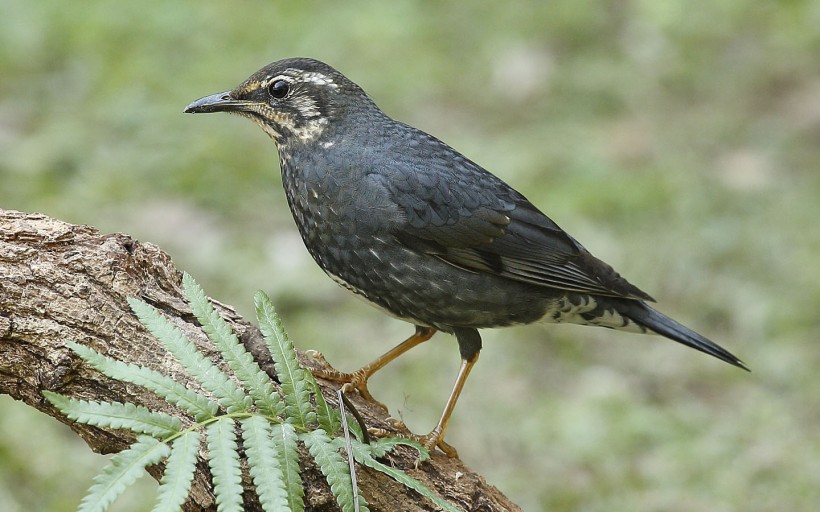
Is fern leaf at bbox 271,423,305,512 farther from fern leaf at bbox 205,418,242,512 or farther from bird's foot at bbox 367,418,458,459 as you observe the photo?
bird's foot at bbox 367,418,458,459

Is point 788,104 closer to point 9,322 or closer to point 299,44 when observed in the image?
point 299,44

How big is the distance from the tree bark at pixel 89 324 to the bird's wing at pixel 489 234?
1.17 metres

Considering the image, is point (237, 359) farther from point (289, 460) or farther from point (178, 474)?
point (178, 474)

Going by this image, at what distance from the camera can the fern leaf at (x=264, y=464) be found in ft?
8.56

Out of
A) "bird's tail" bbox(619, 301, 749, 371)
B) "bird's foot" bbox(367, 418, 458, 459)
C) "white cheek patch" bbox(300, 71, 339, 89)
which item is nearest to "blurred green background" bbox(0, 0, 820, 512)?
"bird's tail" bbox(619, 301, 749, 371)

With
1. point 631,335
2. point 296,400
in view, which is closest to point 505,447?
point 631,335

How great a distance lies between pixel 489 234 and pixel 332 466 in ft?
6.23

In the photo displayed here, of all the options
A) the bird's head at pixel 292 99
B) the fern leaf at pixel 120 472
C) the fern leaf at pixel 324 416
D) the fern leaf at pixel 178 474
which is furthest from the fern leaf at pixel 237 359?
the bird's head at pixel 292 99

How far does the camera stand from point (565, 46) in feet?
34.4

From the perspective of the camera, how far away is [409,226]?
4293mm

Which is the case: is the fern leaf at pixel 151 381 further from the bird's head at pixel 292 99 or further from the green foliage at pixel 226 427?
the bird's head at pixel 292 99

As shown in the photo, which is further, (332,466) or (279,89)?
(279,89)

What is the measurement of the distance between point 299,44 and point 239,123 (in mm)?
1307

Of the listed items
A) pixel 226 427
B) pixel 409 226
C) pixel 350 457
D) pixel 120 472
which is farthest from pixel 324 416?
pixel 409 226
